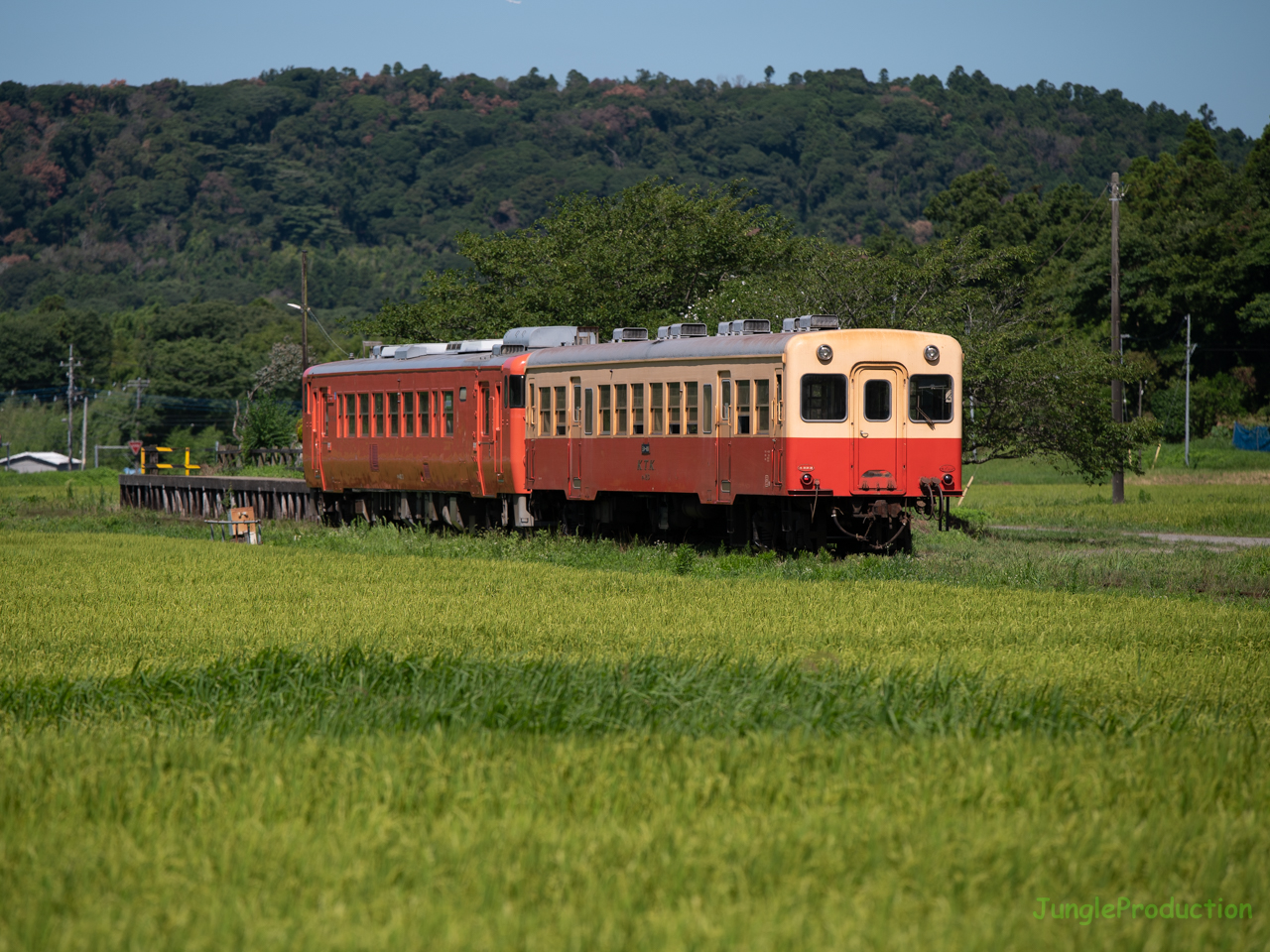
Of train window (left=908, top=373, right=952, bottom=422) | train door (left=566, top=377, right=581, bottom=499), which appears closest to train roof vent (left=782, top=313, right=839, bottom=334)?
train window (left=908, top=373, right=952, bottom=422)

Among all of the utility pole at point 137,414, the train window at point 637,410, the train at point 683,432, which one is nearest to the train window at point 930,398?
the train at point 683,432

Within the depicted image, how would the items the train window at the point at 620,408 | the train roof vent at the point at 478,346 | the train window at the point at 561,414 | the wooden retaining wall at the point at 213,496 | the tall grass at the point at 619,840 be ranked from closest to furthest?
the tall grass at the point at 619,840, the train window at the point at 620,408, the train window at the point at 561,414, the train roof vent at the point at 478,346, the wooden retaining wall at the point at 213,496

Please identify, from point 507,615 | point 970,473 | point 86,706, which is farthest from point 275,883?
point 970,473

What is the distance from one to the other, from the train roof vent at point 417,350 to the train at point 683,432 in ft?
0.32

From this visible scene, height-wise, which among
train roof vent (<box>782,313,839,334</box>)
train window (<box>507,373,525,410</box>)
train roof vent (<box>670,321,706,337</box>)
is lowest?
train window (<box>507,373,525,410</box>)

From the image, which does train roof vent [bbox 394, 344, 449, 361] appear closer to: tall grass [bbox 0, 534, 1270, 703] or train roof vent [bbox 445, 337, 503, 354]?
train roof vent [bbox 445, 337, 503, 354]

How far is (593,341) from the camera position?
94.2 ft

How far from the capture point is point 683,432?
23781mm

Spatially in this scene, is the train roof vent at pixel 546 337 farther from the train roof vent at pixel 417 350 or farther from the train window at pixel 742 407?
the train window at pixel 742 407

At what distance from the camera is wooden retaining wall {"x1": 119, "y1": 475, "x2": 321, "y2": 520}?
125 ft

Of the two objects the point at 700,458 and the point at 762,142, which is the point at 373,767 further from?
the point at 762,142

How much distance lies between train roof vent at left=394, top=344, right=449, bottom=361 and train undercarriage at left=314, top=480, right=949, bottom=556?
292 centimetres

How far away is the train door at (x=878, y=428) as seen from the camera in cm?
2212

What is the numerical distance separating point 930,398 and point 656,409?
4415 mm
